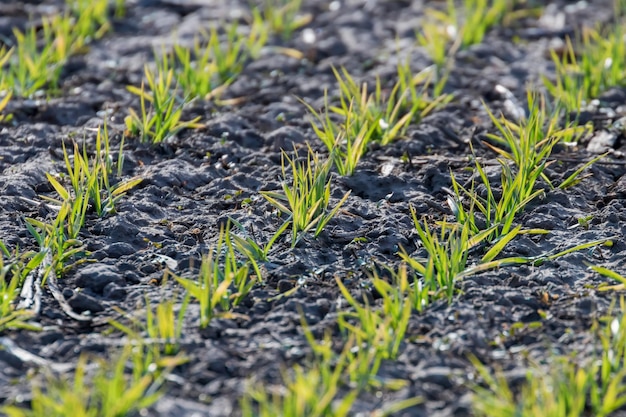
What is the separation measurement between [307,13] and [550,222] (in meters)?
2.04

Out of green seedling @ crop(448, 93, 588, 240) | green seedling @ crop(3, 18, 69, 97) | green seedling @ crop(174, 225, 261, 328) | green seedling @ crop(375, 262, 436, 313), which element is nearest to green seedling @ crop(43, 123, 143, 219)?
green seedling @ crop(174, 225, 261, 328)

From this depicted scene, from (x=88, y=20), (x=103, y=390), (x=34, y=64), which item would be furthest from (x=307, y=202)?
(x=88, y=20)

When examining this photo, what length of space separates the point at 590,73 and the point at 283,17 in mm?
1454

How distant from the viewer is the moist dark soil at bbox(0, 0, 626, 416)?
1908 millimetres

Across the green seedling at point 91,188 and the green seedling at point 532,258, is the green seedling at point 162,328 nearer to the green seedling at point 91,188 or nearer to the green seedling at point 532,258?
the green seedling at point 91,188

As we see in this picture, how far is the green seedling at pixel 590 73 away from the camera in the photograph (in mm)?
3053

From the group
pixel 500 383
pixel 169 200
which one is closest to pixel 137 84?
pixel 169 200

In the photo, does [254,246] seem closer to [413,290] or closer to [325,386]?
[413,290]

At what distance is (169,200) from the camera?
259 cm

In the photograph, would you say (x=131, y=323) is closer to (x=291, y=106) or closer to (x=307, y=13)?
(x=291, y=106)

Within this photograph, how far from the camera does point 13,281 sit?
2.00m

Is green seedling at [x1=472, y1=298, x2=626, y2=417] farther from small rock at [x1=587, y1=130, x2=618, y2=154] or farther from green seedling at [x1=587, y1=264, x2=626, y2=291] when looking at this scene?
small rock at [x1=587, y1=130, x2=618, y2=154]

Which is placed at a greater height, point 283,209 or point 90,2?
point 90,2

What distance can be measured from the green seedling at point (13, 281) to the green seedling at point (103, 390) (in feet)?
0.68
